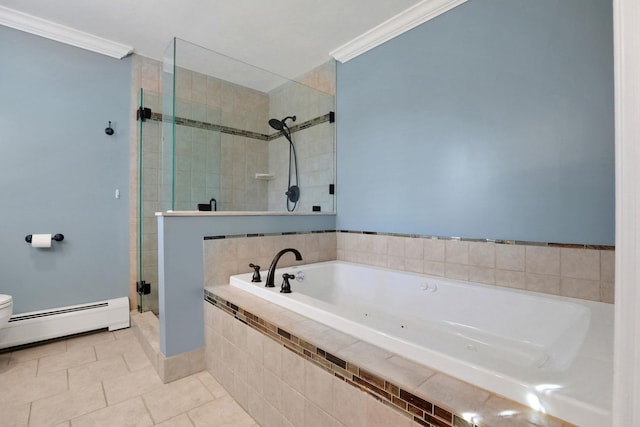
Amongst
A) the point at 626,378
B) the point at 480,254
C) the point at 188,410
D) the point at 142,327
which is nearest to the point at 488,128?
the point at 480,254

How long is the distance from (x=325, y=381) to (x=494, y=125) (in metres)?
1.72

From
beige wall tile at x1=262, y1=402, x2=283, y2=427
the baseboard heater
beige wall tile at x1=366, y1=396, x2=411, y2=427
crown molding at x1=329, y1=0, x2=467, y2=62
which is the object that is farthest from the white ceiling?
beige wall tile at x1=262, y1=402, x2=283, y2=427

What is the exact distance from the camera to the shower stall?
92.9 inches

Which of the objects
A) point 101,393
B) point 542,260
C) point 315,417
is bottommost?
point 101,393

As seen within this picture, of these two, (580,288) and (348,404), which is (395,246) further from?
(348,404)

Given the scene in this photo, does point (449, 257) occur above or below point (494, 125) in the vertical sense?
below

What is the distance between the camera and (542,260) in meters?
1.70

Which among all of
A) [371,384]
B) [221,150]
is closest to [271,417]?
[371,384]

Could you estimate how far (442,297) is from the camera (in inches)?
77.0

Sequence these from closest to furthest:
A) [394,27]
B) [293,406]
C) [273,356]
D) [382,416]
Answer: [382,416], [293,406], [273,356], [394,27]

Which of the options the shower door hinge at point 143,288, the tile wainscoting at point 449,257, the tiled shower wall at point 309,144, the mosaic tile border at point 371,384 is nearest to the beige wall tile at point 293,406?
the mosaic tile border at point 371,384

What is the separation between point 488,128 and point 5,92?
3.47 metres

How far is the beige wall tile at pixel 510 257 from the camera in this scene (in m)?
1.77

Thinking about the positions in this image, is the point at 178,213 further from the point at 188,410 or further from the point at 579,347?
the point at 579,347
